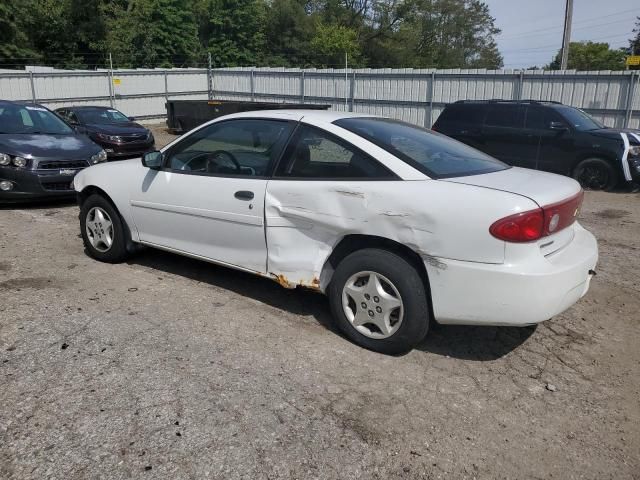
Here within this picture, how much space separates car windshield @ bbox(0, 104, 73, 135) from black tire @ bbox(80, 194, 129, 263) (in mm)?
4038

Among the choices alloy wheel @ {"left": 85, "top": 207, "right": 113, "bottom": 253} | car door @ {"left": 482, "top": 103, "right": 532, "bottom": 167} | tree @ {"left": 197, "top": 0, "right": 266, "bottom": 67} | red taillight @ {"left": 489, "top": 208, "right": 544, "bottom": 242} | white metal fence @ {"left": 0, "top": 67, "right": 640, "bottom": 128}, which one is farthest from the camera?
tree @ {"left": 197, "top": 0, "right": 266, "bottom": 67}

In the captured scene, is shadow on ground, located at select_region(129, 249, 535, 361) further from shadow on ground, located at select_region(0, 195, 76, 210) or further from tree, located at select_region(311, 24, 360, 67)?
tree, located at select_region(311, 24, 360, 67)

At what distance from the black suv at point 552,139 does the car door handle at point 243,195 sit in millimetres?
8580

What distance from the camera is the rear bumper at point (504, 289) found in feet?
10.6

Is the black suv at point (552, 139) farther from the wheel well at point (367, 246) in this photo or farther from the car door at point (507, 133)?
the wheel well at point (367, 246)

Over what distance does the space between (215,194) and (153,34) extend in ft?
133

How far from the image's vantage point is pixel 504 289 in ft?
10.6

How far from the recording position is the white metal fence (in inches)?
→ 576

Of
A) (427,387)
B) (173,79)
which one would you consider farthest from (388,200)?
→ (173,79)

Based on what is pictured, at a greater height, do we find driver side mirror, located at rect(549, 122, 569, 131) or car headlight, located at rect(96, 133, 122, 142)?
driver side mirror, located at rect(549, 122, 569, 131)

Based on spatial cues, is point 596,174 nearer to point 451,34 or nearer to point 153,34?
point 153,34

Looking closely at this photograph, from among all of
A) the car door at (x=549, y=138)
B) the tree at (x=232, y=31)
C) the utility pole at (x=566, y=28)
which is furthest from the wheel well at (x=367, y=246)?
the tree at (x=232, y=31)

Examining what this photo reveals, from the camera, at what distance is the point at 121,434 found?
9.23 feet

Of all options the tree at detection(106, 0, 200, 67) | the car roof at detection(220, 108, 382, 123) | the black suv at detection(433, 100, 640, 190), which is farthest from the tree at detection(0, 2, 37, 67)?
the car roof at detection(220, 108, 382, 123)
